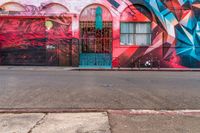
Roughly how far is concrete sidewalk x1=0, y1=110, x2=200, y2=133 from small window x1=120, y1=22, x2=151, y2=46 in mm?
19176

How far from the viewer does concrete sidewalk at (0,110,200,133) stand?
24.1ft

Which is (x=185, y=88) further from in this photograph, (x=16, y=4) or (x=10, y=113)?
(x=16, y=4)

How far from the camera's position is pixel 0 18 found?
91.9ft

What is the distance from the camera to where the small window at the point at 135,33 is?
1115 inches

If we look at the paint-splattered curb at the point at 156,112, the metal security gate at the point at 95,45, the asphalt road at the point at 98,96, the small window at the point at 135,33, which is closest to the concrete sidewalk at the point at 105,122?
the paint-splattered curb at the point at 156,112

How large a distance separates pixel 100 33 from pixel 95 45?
1026 millimetres

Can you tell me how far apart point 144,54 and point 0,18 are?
38.2ft

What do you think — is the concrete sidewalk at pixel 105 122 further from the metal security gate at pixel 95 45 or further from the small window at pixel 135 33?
the small window at pixel 135 33

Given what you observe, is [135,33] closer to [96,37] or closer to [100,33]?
[100,33]

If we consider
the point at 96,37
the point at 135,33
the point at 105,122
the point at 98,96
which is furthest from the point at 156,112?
the point at 135,33

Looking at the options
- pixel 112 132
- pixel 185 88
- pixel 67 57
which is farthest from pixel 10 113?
pixel 67 57

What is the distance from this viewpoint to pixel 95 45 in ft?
92.7

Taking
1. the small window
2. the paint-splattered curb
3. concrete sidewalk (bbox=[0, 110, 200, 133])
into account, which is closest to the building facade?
the small window

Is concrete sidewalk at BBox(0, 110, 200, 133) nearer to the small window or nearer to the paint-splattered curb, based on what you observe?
the paint-splattered curb
